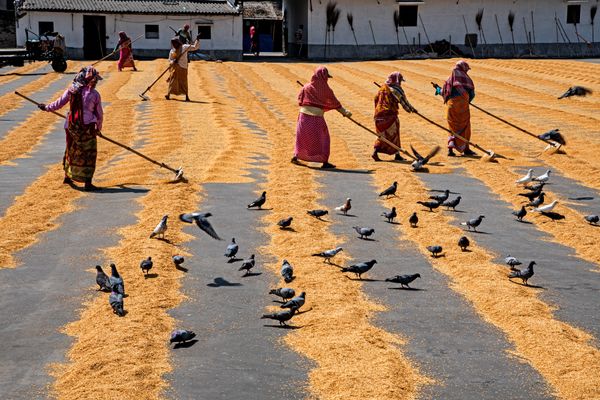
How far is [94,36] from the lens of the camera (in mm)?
46125

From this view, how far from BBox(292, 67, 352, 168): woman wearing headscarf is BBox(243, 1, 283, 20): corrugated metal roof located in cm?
4043

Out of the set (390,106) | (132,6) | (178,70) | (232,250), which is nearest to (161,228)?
(232,250)

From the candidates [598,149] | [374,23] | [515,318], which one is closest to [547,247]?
[515,318]

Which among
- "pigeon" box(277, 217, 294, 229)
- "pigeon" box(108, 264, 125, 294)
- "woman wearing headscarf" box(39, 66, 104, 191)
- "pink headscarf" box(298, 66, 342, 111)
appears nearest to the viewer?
"pigeon" box(108, 264, 125, 294)

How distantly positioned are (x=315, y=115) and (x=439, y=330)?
789 centimetres

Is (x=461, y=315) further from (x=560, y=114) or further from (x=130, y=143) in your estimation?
(x=560, y=114)

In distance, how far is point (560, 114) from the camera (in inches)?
987

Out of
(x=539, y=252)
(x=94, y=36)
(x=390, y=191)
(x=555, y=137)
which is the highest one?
(x=94, y=36)

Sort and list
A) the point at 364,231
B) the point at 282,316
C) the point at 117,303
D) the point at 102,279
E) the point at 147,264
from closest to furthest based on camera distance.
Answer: the point at 282,316, the point at 117,303, the point at 102,279, the point at 147,264, the point at 364,231

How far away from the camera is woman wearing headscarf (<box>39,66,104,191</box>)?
556 inches

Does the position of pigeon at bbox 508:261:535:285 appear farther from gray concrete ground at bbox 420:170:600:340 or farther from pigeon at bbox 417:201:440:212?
pigeon at bbox 417:201:440:212

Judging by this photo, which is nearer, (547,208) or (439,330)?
(439,330)

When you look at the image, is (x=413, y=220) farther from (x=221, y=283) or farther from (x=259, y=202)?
(x=221, y=283)

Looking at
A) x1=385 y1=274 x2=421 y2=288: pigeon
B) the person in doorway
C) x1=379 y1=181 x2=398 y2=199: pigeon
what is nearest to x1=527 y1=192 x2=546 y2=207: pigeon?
x1=379 y1=181 x2=398 y2=199: pigeon
